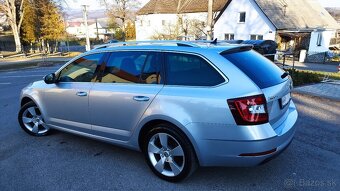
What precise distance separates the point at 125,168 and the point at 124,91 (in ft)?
3.45

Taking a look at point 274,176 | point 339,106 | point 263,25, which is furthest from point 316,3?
point 274,176

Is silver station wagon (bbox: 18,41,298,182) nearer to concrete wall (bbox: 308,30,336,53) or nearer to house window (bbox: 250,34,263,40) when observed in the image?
house window (bbox: 250,34,263,40)

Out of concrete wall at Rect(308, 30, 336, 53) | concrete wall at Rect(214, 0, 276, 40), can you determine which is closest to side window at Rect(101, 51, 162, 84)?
concrete wall at Rect(214, 0, 276, 40)

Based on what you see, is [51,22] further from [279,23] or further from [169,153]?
[169,153]

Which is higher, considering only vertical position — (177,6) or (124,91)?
(177,6)

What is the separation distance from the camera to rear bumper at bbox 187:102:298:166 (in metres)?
2.67

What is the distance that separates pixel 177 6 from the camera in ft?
143

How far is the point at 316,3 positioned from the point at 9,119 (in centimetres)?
4360

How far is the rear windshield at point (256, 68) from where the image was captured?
2.90 m

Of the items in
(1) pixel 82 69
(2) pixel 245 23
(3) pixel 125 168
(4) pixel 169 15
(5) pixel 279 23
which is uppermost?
(4) pixel 169 15

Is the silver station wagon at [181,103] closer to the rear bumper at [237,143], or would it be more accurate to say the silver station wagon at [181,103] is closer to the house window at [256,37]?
the rear bumper at [237,143]

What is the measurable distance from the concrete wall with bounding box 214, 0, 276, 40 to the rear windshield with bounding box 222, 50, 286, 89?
28256 mm

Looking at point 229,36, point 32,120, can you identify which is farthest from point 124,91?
point 229,36

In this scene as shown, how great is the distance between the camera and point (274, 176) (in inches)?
131
